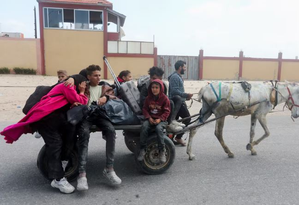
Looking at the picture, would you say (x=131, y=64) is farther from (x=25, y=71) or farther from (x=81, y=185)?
(x=81, y=185)

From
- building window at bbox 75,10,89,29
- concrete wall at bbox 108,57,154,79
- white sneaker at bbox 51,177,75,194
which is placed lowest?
white sneaker at bbox 51,177,75,194

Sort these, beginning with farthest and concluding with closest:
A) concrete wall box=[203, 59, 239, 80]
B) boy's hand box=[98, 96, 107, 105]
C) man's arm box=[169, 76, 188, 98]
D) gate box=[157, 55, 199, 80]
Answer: concrete wall box=[203, 59, 239, 80]
gate box=[157, 55, 199, 80]
man's arm box=[169, 76, 188, 98]
boy's hand box=[98, 96, 107, 105]

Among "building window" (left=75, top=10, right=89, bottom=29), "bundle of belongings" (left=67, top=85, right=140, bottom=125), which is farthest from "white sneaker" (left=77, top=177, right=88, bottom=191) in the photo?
"building window" (left=75, top=10, right=89, bottom=29)

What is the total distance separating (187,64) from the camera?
2342 cm

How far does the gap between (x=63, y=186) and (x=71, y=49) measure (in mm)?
19220

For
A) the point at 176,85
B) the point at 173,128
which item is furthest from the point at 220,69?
the point at 173,128

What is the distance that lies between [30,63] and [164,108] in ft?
68.5

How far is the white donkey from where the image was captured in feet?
15.3

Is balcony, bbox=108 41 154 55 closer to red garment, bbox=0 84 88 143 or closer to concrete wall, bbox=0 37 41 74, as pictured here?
concrete wall, bbox=0 37 41 74

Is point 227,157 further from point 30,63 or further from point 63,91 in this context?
point 30,63

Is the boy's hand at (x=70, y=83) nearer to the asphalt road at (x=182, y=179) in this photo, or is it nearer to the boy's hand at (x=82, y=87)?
the boy's hand at (x=82, y=87)

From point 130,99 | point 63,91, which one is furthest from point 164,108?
point 63,91

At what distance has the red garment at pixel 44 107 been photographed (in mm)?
3061

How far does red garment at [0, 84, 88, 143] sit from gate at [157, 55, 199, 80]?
64.9 feet
